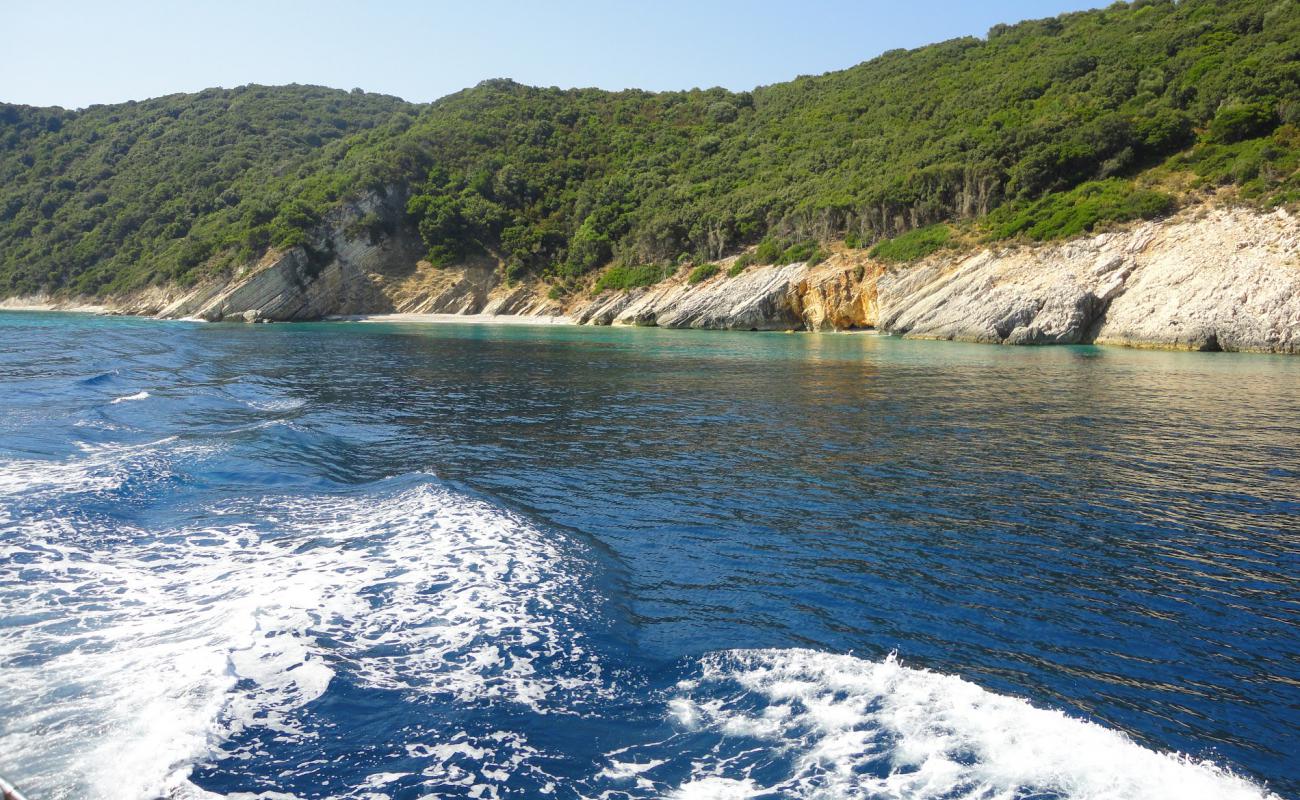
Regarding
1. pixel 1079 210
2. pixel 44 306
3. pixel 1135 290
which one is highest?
pixel 1079 210

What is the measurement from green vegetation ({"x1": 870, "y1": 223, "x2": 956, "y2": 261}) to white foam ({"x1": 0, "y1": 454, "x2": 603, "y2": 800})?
145 ft

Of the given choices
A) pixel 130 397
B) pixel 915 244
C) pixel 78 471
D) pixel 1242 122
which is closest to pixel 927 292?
pixel 915 244

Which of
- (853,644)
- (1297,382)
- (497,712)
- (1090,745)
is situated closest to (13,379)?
(497,712)

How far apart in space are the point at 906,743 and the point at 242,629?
5.76 metres

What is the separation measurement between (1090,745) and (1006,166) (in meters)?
52.8

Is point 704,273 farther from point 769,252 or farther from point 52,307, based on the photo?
point 52,307

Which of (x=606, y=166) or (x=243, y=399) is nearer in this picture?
(x=243, y=399)

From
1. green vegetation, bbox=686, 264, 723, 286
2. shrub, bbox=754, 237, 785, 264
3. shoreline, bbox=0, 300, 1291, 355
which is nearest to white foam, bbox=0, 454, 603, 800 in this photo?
shoreline, bbox=0, 300, 1291, 355

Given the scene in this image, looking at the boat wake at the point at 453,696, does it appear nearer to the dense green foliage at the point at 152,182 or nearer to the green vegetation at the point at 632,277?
the green vegetation at the point at 632,277

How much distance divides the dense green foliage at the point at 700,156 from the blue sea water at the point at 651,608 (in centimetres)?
3556

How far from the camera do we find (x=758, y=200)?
6350 centimetres

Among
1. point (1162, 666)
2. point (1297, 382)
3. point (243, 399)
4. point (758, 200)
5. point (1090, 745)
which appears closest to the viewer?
point (1090, 745)

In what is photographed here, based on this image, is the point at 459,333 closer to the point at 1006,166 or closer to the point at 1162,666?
the point at 1006,166

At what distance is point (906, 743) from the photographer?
5016 millimetres
